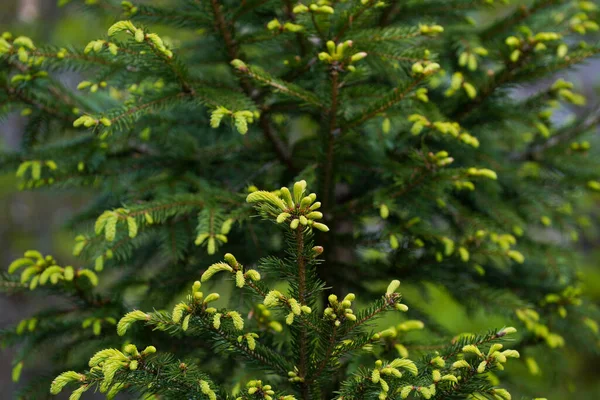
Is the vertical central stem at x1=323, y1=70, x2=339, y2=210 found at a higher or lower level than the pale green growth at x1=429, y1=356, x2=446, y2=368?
higher

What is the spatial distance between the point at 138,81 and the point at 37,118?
0.56 meters

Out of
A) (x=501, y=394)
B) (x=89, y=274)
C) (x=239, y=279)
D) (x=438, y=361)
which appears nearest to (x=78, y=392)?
(x=239, y=279)

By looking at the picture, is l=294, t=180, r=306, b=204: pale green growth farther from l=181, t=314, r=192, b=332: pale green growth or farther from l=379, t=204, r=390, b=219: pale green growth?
l=379, t=204, r=390, b=219: pale green growth

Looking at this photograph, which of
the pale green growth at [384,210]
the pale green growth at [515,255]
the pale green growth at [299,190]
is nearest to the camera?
the pale green growth at [299,190]

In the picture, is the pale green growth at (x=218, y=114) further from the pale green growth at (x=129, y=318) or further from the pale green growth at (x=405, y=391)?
the pale green growth at (x=405, y=391)

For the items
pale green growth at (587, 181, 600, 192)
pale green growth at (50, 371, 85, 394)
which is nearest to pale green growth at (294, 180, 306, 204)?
pale green growth at (50, 371, 85, 394)

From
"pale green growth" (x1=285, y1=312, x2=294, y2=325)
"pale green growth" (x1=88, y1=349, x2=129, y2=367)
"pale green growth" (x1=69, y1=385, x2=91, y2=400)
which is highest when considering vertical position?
"pale green growth" (x1=285, y1=312, x2=294, y2=325)

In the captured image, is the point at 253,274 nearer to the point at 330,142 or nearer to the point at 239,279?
the point at 239,279

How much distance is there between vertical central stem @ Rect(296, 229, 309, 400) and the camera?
1.36 meters

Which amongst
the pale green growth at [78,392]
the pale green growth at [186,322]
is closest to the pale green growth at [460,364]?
the pale green growth at [186,322]

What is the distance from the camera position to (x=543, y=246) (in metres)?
2.49

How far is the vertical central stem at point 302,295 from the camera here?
4.47 ft

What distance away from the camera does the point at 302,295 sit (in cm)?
144

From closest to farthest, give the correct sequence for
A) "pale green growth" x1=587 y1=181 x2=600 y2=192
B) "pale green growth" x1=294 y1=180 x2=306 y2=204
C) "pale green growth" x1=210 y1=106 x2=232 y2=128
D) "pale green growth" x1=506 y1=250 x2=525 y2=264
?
"pale green growth" x1=294 y1=180 x2=306 y2=204, "pale green growth" x1=210 y1=106 x2=232 y2=128, "pale green growth" x1=506 y1=250 x2=525 y2=264, "pale green growth" x1=587 y1=181 x2=600 y2=192
